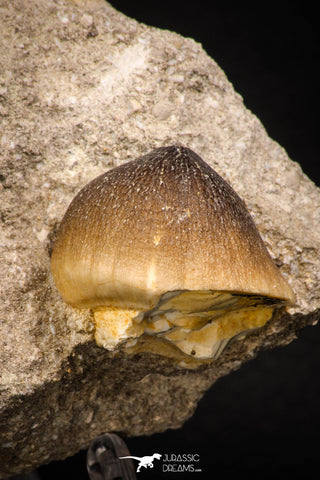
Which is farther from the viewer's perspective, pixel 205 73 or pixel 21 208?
pixel 205 73

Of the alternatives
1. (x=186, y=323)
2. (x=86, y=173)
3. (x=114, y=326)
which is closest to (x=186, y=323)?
(x=186, y=323)

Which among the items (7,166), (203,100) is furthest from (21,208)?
(203,100)

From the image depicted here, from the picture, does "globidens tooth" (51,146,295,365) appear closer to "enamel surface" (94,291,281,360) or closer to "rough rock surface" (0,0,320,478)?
"enamel surface" (94,291,281,360)

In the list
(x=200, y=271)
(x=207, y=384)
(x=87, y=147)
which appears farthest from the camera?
(x=207, y=384)

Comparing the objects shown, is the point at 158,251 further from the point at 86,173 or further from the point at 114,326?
the point at 86,173

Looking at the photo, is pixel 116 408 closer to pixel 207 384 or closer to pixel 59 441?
pixel 59 441

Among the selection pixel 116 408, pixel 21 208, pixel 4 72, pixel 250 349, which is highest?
pixel 4 72

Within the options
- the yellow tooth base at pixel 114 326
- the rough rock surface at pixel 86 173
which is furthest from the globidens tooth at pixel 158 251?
the rough rock surface at pixel 86 173
